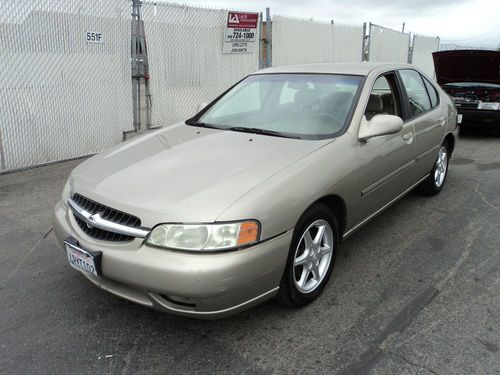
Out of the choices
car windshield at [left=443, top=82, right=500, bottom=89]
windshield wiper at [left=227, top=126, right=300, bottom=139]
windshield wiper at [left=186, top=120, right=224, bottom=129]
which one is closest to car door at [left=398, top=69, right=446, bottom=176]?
windshield wiper at [left=227, top=126, right=300, bottom=139]

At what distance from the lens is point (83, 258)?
2.60m

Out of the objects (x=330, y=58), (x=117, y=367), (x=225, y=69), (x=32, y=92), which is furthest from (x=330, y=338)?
(x=330, y=58)

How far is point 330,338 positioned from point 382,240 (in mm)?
1615

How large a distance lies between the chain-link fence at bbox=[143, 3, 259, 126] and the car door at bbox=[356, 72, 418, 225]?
4878 millimetres

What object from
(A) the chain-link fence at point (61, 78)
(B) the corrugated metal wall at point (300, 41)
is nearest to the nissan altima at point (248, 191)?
(A) the chain-link fence at point (61, 78)

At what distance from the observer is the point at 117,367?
242cm

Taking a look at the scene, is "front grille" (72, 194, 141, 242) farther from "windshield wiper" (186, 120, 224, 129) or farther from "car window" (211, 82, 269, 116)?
"car window" (211, 82, 269, 116)

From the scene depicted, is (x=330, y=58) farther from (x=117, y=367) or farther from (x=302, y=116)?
(x=117, y=367)

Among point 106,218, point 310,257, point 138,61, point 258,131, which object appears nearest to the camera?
point 106,218

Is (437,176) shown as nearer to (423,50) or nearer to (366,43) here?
(366,43)

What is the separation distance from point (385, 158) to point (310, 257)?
118cm

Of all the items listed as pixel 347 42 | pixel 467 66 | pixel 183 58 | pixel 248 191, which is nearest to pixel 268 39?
pixel 183 58

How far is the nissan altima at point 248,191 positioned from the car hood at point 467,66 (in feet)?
15.7

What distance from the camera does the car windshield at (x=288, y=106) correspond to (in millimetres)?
3412
